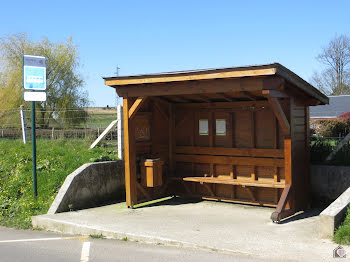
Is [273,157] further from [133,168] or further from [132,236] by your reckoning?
[132,236]

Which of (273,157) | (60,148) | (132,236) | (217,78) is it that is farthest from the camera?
(60,148)

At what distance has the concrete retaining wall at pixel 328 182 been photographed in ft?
29.8

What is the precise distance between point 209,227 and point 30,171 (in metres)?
5.60

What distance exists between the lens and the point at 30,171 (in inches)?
430

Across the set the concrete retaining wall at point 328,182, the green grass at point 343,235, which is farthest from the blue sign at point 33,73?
the green grass at point 343,235

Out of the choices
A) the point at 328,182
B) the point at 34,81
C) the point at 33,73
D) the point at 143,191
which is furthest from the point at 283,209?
the point at 33,73

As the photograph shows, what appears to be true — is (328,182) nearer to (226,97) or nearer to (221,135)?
(221,135)

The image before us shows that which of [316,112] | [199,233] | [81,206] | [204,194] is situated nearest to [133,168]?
[81,206]

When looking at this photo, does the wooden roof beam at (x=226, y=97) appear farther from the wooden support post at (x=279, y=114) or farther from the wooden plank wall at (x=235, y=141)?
the wooden support post at (x=279, y=114)

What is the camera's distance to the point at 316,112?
37312 millimetres

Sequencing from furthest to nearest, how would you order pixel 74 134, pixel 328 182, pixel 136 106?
pixel 74 134
pixel 136 106
pixel 328 182

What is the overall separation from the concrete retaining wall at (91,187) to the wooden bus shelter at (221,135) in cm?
80

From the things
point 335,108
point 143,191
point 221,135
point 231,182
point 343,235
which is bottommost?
point 343,235

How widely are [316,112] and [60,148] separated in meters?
29.8
